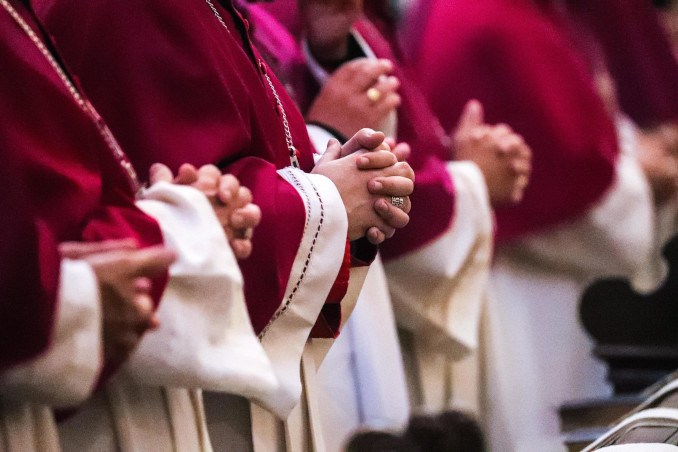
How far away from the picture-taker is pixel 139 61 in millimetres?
1355

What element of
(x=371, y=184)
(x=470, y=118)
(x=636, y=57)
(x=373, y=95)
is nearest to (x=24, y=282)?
(x=371, y=184)

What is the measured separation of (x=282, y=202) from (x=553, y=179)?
60.1 inches

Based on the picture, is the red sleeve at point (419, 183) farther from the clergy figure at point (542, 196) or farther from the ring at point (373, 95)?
the clergy figure at point (542, 196)

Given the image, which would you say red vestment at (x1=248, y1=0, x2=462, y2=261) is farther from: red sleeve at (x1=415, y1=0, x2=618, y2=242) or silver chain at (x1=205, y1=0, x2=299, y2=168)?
silver chain at (x1=205, y1=0, x2=299, y2=168)

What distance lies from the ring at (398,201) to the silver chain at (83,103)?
1.19 feet

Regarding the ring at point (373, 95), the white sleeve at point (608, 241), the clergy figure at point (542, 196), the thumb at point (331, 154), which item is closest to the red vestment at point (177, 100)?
the thumb at point (331, 154)

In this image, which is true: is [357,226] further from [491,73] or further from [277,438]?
[491,73]

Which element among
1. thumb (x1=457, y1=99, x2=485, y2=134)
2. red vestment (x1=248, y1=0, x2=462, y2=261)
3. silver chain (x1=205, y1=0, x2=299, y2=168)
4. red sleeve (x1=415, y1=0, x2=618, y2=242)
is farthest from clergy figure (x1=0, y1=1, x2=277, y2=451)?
red sleeve (x1=415, y1=0, x2=618, y2=242)

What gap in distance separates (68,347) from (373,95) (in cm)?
103

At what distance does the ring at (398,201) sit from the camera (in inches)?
57.1

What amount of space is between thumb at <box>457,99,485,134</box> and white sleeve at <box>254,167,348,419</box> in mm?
1136

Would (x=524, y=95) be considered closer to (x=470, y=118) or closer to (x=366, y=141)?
(x=470, y=118)

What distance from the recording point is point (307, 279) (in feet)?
4.53

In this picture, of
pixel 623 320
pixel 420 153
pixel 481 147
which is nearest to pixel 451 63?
pixel 481 147
